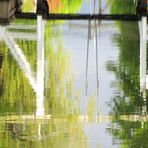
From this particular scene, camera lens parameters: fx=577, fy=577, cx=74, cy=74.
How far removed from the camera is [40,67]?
7.04 m

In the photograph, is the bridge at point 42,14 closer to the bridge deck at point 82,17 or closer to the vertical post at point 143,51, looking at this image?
the bridge deck at point 82,17

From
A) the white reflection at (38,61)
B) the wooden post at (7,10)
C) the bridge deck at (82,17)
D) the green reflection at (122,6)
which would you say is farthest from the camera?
the green reflection at (122,6)

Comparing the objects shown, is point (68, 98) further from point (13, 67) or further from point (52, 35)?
point (52, 35)

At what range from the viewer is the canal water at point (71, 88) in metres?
4.88

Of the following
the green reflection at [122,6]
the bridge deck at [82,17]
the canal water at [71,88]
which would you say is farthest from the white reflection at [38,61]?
the green reflection at [122,6]

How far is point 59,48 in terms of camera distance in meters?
8.18

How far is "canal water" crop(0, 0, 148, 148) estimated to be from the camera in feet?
16.0

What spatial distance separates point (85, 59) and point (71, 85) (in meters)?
1.32

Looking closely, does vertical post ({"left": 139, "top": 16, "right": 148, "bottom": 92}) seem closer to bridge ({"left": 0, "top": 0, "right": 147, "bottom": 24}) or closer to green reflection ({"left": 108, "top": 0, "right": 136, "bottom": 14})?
bridge ({"left": 0, "top": 0, "right": 147, "bottom": 24})

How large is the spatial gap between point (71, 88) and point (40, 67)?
94cm

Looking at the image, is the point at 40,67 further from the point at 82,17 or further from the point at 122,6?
the point at 122,6

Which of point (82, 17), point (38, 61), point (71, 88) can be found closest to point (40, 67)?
point (38, 61)

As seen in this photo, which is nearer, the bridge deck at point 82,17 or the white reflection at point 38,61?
the white reflection at point 38,61

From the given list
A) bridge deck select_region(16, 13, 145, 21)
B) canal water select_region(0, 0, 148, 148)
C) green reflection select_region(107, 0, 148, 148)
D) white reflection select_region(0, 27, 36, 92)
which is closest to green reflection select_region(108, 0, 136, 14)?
bridge deck select_region(16, 13, 145, 21)
